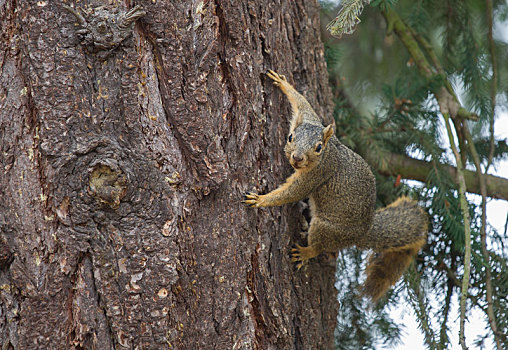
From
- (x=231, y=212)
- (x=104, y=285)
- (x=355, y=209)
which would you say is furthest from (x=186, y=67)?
(x=355, y=209)

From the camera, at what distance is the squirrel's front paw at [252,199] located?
4.38 feet

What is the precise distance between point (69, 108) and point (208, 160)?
0.34 meters

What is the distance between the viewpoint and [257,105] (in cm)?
141

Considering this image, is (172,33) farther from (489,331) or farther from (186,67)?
(489,331)

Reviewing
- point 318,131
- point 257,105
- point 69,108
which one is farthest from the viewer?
point 318,131

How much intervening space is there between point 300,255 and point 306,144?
340 mm

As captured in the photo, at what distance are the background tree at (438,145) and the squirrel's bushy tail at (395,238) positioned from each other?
0.05 metres

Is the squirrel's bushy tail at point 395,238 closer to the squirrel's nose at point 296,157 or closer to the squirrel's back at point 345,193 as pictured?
the squirrel's back at point 345,193

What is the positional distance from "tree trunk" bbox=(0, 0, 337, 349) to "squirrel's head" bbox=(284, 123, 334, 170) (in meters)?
0.24

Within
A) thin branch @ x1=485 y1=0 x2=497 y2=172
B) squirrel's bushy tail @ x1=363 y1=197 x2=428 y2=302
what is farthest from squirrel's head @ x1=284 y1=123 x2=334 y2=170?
thin branch @ x1=485 y1=0 x2=497 y2=172

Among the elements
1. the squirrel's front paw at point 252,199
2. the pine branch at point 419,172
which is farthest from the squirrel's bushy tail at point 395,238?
the squirrel's front paw at point 252,199

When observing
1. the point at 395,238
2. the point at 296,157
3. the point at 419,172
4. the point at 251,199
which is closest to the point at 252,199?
the point at 251,199

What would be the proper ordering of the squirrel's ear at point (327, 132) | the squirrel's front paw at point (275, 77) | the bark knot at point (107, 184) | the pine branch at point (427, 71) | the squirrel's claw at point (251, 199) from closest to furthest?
the bark knot at point (107, 184), the squirrel's claw at point (251, 199), the squirrel's front paw at point (275, 77), the squirrel's ear at point (327, 132), the pine branch at point (427, 71)

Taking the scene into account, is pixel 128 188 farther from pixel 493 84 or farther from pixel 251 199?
pixel 493 84
